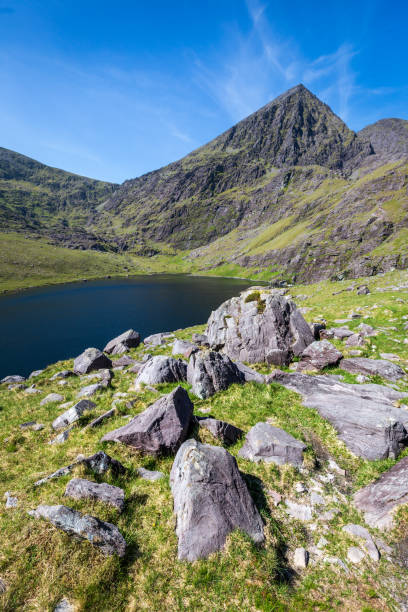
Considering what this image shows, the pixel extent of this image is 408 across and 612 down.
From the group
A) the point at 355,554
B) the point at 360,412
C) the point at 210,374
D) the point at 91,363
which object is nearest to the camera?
the point at 355,554

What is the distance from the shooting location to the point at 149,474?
9.56 m

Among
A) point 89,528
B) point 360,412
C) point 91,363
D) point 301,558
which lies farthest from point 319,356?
point 91,363

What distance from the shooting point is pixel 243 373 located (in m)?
17.8

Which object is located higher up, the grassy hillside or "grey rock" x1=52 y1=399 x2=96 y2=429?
the grassy hillside

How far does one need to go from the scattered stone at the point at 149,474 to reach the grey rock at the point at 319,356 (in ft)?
45.5

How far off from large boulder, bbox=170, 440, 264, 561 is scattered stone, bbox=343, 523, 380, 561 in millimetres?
3031

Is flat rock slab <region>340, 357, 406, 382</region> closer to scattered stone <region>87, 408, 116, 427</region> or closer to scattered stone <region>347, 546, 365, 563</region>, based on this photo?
scattered stone <region>347, 546, 365, 563</region>

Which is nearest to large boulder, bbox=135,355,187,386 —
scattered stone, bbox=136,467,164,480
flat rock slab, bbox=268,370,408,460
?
flat rock slab, bbox=268,370,408,460

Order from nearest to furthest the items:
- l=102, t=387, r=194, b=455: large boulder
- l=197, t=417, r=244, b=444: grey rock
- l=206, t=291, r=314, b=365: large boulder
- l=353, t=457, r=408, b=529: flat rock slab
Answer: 1. l=353, t=457, r=408, b=529: flat rock slab
2. l=102, t=387, r=194, b=455: large boulder
3. l=197, t=417, r=244, b=444: grey rock
4. l=206, t=291, r=314, b=365: large boulder

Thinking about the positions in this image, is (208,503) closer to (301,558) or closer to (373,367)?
(301,558)

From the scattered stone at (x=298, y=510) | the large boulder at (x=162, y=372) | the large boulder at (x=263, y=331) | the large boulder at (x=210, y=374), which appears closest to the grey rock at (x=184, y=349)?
the large boulder at (x=263, y=331)

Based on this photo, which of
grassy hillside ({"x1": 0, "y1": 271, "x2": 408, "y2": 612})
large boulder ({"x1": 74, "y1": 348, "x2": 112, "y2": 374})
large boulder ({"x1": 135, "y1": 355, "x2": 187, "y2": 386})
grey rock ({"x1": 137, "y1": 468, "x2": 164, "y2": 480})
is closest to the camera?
grassy hillside ({"x1": 0, "y1": 271, "x2": 408, "y2": 612})

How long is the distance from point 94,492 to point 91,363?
1999cm

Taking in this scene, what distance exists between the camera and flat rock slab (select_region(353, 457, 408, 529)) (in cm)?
799
